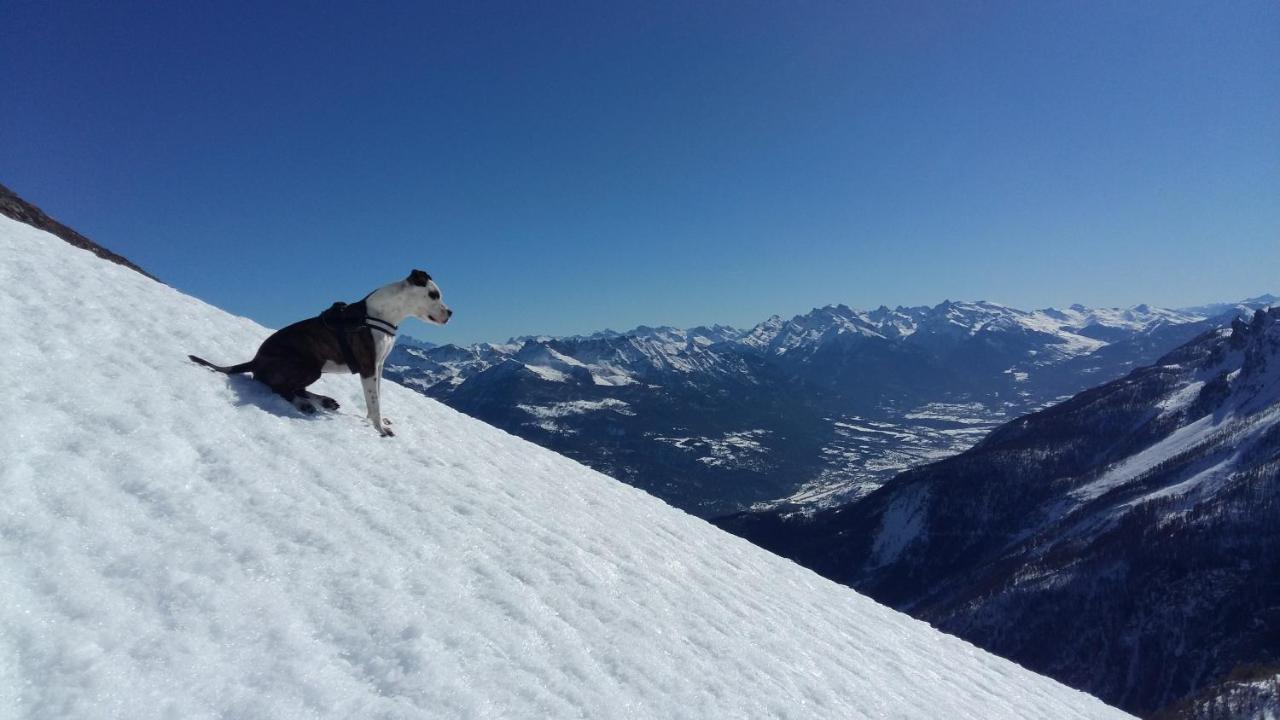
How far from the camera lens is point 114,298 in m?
10.2

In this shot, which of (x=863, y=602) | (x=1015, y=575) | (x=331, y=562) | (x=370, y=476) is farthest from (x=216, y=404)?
(x=1015, y=575)

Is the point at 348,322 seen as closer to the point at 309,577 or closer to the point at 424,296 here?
the point at 424,296

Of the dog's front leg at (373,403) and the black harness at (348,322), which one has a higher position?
the black harness at (348,322)

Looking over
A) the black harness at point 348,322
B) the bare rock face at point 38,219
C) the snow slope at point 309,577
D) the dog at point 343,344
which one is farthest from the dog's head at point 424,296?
the bare rock face at point 38,219

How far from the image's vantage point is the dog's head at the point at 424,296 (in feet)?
33.3

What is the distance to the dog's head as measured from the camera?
33.3 ft

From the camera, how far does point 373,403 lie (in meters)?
9.93

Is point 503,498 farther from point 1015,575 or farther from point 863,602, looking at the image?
point 1015,575

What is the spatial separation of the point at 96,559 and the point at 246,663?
149 centimetres

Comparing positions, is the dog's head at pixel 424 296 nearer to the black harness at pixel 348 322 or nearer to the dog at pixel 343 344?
the dog at pixel 343 344

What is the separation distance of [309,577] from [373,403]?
4.65m

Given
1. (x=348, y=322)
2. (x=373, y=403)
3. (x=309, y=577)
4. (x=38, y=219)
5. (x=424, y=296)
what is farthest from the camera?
(x=38, y=219)

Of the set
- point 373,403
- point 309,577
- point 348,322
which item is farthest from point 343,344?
point 309,577

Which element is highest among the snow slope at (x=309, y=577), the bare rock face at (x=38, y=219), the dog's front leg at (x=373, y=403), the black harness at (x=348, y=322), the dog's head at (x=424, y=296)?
the bare rock face at (x=38, y=219)
